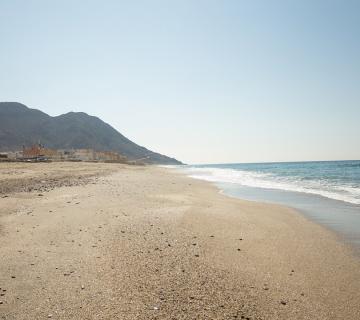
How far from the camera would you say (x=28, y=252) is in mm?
6305

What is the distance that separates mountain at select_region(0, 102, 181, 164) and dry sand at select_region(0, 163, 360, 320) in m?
137

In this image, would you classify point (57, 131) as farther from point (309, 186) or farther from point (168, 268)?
point (168, 268)

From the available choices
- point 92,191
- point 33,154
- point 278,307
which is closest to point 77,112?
point 33,154

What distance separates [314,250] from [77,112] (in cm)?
19789

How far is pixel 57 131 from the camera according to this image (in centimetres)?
16325

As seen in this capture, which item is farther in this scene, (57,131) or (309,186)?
(57,131)

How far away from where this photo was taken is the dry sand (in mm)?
4355

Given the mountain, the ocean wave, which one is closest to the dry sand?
the ocean wave

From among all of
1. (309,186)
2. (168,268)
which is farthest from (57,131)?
(168,268)

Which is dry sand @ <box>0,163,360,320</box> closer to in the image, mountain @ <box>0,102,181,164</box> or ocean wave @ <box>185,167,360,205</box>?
ocean wave @ <box>185,167,360,205</box>

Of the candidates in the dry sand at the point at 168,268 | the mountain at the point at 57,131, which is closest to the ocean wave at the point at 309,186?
the dry sand at the point at 168,268

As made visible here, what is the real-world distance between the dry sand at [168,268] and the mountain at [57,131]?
13690cm

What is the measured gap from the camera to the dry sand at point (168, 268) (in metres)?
4.36

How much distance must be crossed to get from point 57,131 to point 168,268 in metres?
170
